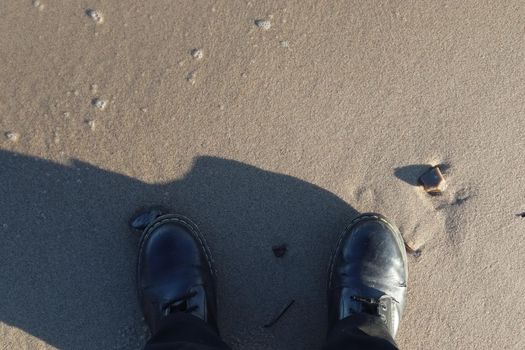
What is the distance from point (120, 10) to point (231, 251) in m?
1.12

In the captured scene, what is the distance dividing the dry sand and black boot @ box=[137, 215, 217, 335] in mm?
72

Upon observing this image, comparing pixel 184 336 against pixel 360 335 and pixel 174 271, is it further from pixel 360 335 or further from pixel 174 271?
pixel 360 335

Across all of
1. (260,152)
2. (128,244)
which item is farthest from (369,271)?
(128,244)

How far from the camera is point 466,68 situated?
2.17 metres

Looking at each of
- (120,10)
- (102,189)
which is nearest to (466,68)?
(120,10)

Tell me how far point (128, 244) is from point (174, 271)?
225 millimetres

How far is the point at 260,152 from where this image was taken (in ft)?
6.94

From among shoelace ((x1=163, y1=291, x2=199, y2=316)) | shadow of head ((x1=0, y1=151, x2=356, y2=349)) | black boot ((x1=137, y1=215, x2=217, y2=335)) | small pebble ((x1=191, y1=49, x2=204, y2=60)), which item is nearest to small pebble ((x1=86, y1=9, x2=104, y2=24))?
small pebble ((x1=191, y1=49, x2=204, y2=60))

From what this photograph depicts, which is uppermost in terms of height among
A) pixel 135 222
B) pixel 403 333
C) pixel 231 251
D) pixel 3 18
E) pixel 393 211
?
pixel 3 18

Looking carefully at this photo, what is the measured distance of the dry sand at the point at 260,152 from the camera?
6.75 feet

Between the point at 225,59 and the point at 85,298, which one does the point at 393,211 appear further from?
the point at 85,298

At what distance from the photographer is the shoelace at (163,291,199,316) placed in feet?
6.68

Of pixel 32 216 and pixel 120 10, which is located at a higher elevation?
pixel 120 10

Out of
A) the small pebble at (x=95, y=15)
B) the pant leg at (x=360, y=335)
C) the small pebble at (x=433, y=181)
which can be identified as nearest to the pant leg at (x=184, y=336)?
the pant leg at (x=360, y=335)
